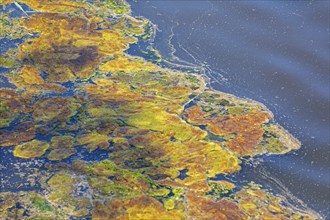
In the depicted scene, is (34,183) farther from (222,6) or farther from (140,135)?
(222,6)

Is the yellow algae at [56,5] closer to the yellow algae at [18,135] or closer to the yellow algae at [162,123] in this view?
the yellow algae at [162,123]

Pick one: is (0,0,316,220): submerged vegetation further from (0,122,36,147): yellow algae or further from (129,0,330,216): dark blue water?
(129,0,330,216): dark blue water

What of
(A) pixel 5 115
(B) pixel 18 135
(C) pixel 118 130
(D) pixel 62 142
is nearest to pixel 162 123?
(C) pixel 118 130

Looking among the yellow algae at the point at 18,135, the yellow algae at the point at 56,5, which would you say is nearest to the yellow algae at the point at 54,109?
the yellow algae at the point at 18,135

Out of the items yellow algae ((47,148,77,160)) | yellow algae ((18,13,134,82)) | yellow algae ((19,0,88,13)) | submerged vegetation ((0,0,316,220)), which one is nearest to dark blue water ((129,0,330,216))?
submerged vegetation ((0,0,316,220))

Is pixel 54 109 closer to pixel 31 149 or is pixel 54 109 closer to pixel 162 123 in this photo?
pixel 31 149

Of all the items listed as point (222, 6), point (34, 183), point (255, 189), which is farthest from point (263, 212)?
point (222, 6)

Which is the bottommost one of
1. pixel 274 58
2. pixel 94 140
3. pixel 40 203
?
pixel 40 203
